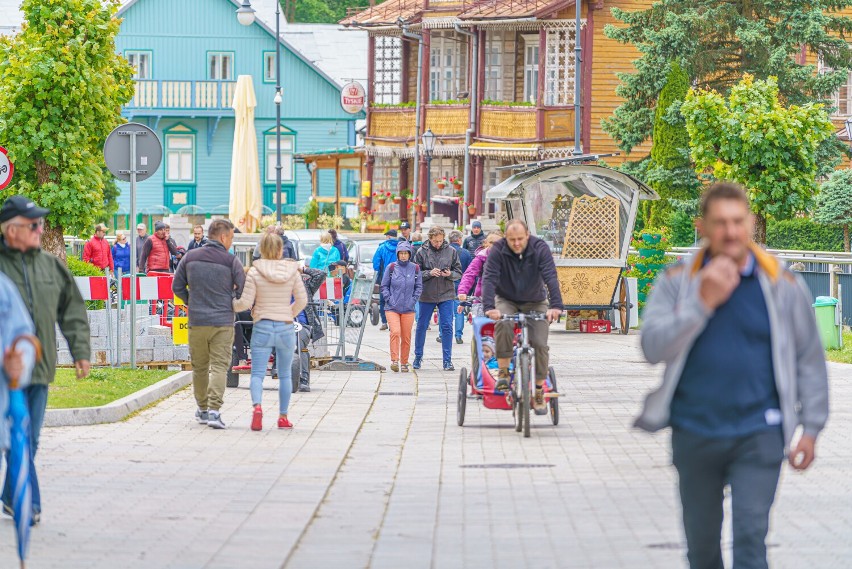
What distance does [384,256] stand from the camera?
2669 cm

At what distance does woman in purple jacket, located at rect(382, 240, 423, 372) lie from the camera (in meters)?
20.2

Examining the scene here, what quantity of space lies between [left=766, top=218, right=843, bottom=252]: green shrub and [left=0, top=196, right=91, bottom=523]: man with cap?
3451cm

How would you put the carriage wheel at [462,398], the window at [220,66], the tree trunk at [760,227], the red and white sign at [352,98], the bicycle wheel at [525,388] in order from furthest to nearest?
1. the window at [220,66]
2. the red and white sign at [352,98]
3. the tree trunk at [760,227]
4. the carriage wheel at [462,398]
5. the bicycle wheel at [525,388]

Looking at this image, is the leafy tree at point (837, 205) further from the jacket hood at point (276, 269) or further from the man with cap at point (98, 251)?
the jacket hood at point (276, 269)

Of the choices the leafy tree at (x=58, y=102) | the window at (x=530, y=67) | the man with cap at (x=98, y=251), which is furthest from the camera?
the window at (x=530, y=67)

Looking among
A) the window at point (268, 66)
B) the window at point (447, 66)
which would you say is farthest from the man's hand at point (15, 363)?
the window at point (268, 66)

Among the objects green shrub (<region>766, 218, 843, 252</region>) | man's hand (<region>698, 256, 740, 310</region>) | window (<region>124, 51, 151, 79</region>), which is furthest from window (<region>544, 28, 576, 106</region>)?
man's hand (<region>698, 256, 740, 310</region>)

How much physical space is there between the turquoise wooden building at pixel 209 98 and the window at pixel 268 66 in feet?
0.13

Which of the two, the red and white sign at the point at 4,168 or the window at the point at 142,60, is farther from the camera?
the window at the point at 142,60

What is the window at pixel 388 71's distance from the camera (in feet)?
175

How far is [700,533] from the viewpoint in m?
5.93

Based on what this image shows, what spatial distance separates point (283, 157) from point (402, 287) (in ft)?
156

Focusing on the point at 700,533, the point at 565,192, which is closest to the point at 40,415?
the point at 700,533

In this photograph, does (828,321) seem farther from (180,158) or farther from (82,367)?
(180,158)
